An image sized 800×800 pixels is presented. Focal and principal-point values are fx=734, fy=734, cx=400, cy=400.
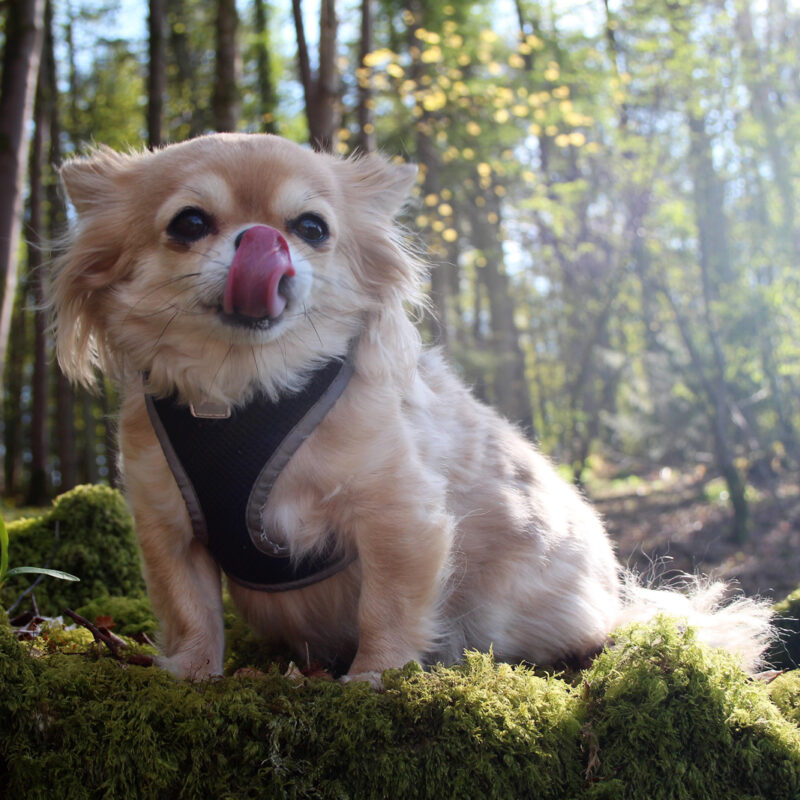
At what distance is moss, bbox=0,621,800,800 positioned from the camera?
157 cm

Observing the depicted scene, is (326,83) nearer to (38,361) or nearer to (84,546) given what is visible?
(84,546)

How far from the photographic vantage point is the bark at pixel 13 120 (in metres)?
4.86

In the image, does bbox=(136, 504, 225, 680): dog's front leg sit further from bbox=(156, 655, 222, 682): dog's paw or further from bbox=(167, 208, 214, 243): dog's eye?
bbox=(167, 208, 214, 243): dog's eye

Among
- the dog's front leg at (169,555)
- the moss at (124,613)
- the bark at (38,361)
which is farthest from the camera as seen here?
the bark at (38,361)

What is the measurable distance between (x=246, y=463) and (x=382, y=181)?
1.09 metres

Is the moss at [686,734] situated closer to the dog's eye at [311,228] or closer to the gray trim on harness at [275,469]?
the gray trim on harness at [275,469]

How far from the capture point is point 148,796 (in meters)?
1.54

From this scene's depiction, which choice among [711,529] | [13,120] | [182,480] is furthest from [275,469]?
[711,529]

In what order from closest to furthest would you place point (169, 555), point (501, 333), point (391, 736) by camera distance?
1. point (391, 736)
2. point (169, 555)
3. point (501, 333)

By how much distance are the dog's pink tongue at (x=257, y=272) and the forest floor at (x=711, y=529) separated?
4.85 meters

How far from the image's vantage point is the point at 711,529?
29.9 feet

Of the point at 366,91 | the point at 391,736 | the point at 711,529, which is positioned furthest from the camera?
the point at 711,529

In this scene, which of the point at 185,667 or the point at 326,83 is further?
the point at 326,83

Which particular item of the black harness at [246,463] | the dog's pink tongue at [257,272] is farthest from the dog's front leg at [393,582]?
the dog's pink tongue at [257,272]
